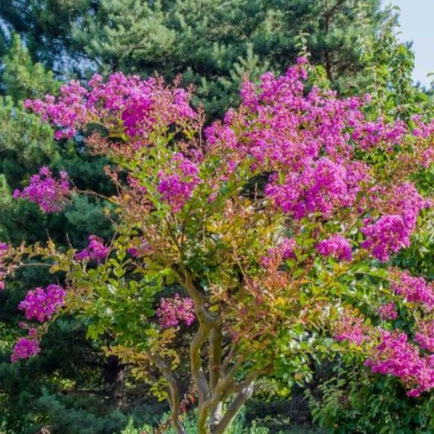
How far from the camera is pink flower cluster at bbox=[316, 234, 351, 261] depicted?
266cm

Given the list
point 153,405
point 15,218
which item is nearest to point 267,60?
point 15,218

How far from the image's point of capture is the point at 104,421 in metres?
7.22

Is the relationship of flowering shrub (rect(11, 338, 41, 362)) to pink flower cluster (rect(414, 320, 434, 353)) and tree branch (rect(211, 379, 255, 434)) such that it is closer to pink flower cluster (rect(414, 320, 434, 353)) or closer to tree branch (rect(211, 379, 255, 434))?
tree branch (rect(211, 379, 255, 434))

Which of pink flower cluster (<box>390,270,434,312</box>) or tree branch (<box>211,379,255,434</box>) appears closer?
pink flower cluster (<box>390,270,434,312</box>)

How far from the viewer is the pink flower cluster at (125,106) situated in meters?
3.15

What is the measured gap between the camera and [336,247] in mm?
2662

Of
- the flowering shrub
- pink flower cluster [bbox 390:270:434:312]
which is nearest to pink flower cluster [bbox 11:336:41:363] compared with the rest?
the flowering shrub

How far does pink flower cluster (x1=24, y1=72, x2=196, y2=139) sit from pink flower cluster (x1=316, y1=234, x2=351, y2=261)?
0.95m

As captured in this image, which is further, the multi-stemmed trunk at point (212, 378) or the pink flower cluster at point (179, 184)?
the multi-stemmed trunk at point (212, 378)

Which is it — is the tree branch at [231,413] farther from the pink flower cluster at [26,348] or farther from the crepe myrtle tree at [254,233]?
the pink flower cluster at [26,348]

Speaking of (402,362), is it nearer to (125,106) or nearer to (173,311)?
(173,311)

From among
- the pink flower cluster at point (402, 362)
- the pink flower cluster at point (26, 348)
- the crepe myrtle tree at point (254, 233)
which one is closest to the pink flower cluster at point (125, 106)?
the crepe myrtle tree at point (254, 233)

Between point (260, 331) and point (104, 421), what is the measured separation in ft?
16.5

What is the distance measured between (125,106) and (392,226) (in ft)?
4.35
